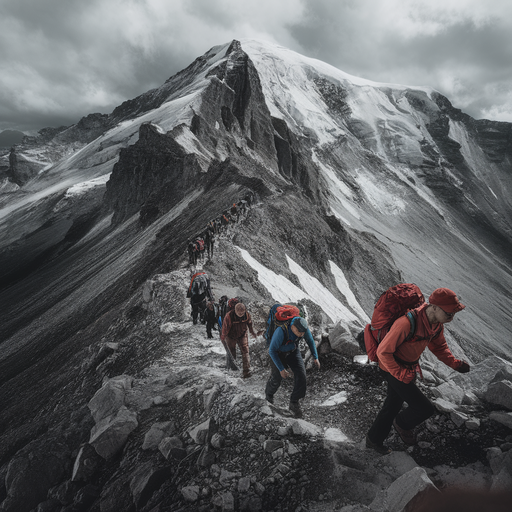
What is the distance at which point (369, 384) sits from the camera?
5645 millimetres

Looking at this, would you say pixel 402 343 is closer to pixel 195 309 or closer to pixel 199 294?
pixel 199 294

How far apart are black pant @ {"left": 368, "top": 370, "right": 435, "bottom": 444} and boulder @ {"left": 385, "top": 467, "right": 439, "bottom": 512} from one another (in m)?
0.73

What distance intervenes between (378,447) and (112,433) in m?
4.34

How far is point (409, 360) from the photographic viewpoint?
3.88 m

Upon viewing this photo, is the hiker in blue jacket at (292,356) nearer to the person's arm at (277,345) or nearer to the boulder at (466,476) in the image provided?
the person's arm at (277,345)

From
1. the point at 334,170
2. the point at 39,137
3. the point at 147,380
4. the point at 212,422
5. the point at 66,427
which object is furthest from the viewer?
the point at 39,137

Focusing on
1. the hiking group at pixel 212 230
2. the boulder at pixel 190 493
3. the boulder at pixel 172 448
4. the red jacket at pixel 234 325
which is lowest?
the boulder at pixel 190 493

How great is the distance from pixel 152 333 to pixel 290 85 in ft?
493

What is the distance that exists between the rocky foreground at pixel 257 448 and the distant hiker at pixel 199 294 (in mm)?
2857

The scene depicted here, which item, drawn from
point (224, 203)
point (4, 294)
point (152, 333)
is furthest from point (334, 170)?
point (152, 333)

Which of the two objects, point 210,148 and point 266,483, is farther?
point 210,148

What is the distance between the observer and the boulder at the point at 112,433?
526cm

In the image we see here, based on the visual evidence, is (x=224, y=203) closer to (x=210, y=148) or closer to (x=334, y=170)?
(x=210, y=148)

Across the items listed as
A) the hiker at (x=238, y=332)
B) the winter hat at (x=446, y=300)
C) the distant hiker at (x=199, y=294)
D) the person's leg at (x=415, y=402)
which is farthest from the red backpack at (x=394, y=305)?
the distant hiker at (x=199, y=294)
